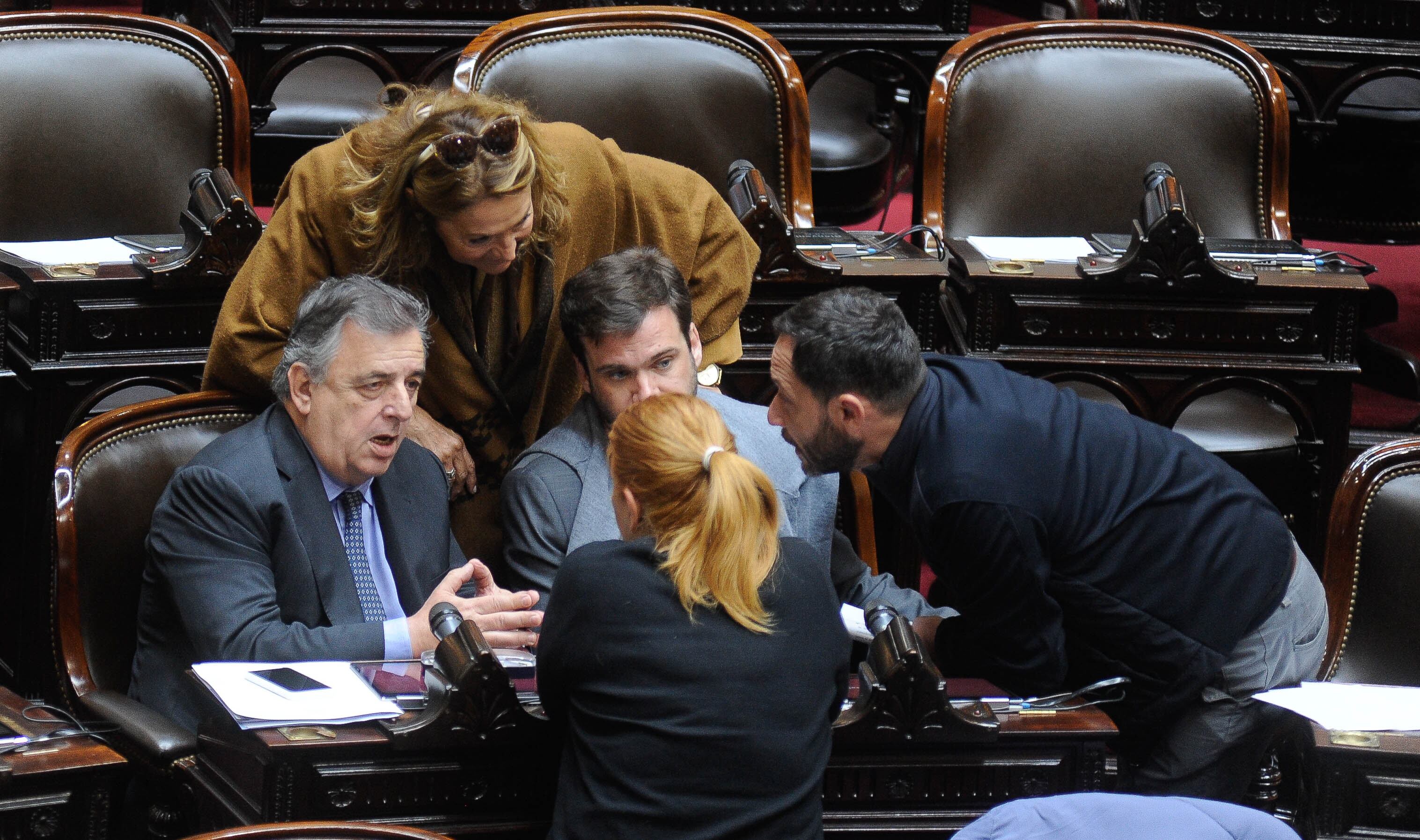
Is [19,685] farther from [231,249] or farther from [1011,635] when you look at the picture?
[1011,635]

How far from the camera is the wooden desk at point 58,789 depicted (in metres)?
1.76

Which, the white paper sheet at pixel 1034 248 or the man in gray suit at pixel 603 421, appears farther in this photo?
the white paper sheet at pixel 1034 248

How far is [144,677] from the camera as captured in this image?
7.14ft

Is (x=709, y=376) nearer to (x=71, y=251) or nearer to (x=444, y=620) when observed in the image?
(x=444, y=620)

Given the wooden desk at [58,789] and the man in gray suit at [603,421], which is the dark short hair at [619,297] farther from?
the wooden desk at [58,789]

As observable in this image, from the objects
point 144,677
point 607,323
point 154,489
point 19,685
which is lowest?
point 19,685

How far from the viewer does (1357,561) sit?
2.47 meters

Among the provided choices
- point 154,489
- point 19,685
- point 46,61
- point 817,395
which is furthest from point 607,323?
point 46,61

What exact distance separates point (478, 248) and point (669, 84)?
3.34 feet

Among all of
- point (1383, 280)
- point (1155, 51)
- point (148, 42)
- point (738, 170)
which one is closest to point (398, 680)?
point (738, 170)

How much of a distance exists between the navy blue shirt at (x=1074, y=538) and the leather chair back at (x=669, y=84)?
1.13 meters

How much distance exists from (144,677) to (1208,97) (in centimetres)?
225

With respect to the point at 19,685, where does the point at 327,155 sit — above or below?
above

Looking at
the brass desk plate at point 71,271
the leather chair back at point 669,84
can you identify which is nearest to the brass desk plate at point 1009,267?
the leather chair back at point 669,84
